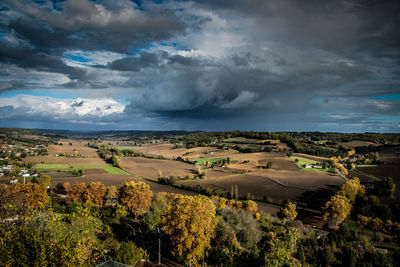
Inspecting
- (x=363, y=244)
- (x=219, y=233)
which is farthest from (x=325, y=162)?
(x=219, y=233)

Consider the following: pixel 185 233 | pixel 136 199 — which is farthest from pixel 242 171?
pixel 185 233

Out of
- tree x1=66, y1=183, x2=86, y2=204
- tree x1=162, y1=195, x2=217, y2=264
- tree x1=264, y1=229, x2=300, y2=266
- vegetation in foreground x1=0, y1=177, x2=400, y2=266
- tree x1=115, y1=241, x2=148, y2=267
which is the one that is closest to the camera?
vegetation in foreground x1=0, y1=177, x2=400, y2=266

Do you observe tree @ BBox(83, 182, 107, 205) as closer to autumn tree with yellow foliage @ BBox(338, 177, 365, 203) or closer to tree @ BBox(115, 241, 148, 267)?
tree @ BBox(115, 241, 148, 267)

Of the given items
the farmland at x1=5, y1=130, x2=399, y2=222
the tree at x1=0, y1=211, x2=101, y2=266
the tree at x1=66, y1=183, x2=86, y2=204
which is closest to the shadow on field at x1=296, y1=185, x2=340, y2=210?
the farmland at x1=5, y1=130, x2=399, y2=222

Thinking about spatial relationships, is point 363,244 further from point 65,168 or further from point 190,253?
point 65,168

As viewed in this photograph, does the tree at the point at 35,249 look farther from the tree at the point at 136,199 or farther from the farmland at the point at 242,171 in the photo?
the farmland at the point at 242,171

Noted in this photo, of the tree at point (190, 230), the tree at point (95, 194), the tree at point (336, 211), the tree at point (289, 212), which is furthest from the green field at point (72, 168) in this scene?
the tree at point (336, 211)
